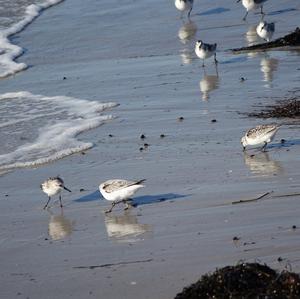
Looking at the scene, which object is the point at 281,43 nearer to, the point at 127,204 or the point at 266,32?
the point at 266,32

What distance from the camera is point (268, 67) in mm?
16359

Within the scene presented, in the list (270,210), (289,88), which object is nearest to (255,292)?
(270,210)

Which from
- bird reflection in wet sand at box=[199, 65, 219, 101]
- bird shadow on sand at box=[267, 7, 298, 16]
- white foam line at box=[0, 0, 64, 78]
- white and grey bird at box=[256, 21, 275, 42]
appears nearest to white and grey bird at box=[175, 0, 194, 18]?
bird shadow on sand at box=[267, 7, 298, 16]

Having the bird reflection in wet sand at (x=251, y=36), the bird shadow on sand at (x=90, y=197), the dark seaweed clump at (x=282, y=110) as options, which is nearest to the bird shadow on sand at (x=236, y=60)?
the bird reflection in wet sand at (x=251, y=36)

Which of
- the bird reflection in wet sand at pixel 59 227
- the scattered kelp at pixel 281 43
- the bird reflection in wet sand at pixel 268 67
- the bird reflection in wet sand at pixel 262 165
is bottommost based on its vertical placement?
the scattered kelp at pixel 281 43

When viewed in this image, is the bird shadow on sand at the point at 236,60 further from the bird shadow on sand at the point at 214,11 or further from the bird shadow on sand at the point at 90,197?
the bird shadow on sand at the point at 90,197

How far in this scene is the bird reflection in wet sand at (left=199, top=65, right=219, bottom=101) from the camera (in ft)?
48.8

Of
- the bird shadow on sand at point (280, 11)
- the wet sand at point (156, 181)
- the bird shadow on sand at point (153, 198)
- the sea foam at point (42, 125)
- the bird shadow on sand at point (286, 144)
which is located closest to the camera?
the wet sand at point (156, 181)

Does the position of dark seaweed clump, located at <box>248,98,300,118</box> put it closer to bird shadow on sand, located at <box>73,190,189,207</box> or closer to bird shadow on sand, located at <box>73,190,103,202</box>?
bird shadow on sand, located at <box>73,190,189,207</box>

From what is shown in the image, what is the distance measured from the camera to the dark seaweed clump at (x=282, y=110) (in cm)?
1273

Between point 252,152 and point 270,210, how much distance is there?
8.55ft

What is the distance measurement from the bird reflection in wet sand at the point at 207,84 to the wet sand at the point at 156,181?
0.03 meters

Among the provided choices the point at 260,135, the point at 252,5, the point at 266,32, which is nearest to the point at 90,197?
the point at 260,135

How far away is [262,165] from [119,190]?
2.07 m
